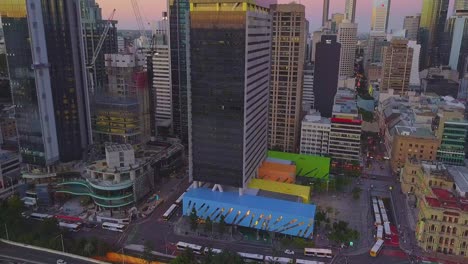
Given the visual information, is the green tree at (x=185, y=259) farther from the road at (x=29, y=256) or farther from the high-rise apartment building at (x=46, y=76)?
the high-rise apartment building at (x=46, y=76)

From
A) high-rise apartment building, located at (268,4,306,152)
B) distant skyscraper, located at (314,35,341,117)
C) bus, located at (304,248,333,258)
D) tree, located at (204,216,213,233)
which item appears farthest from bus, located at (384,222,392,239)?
distant skyscraper, located at (314,35,341,117)

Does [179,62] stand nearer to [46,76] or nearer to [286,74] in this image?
[286,74]

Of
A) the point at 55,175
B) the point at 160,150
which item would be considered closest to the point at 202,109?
the point at 160,150

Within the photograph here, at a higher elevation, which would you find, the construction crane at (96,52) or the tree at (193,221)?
the construction crane at (96,52)

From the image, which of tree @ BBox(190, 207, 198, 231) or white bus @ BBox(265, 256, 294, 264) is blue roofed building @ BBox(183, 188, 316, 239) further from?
white bus @ BBox(265, 256, 294, 264)

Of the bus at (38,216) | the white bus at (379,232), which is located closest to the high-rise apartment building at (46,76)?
the bus at (38,216)

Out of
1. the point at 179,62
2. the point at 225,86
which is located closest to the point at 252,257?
the point at 225,86

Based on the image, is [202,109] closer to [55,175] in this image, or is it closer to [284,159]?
[284,159]
